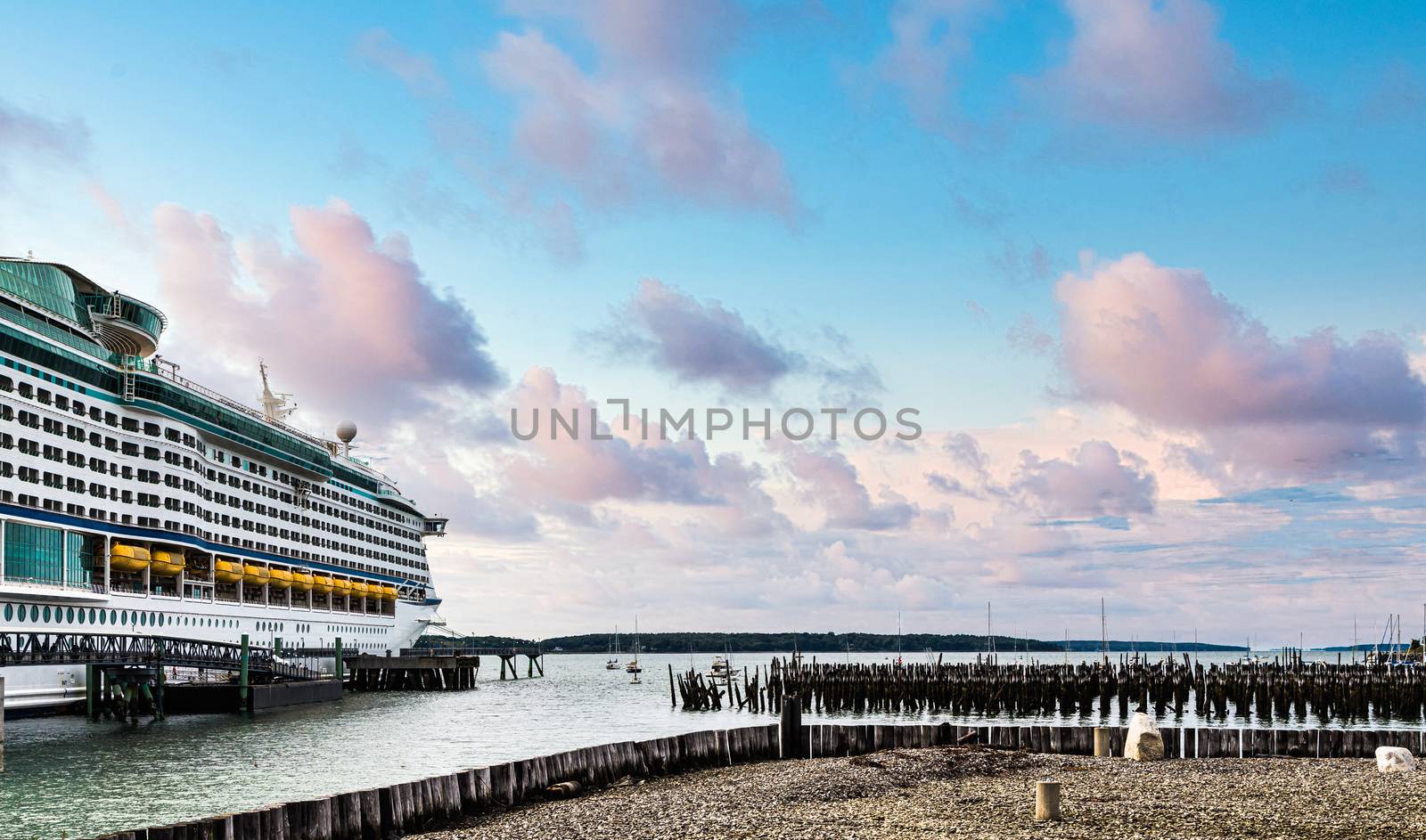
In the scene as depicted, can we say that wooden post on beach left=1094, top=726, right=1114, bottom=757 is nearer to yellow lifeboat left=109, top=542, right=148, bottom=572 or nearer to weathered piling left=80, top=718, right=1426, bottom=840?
weathered piling left=80, top=718, right=1426, bottom=840

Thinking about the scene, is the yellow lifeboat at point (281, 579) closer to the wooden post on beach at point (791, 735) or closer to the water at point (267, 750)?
the water at point (267, 750)

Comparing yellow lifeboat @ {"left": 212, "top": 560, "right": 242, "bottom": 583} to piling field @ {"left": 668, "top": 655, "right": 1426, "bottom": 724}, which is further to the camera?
yellow lifeboat @ {"left": 212, "top": 560, "right": 242, "bottom": 583}

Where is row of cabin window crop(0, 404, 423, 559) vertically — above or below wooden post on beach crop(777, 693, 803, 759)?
above

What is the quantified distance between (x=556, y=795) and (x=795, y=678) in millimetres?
48041

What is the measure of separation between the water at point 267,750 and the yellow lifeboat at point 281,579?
15772 millimetres

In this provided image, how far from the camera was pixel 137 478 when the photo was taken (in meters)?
80.2

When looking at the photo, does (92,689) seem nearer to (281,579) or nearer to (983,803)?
(281,579)

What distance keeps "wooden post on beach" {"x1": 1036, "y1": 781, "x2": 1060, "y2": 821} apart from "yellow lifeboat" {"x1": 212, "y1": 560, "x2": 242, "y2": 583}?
255 feet

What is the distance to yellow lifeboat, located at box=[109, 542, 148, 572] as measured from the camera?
243ft

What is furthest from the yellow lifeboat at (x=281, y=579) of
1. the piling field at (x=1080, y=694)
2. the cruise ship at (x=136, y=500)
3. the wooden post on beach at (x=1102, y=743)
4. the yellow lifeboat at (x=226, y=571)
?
the wooden post on beach at (x=1102, y=743)

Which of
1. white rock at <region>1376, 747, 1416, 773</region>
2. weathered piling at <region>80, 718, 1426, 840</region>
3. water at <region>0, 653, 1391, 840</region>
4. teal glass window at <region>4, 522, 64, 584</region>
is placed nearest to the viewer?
weathered piling at <region>80, 718, 1426, 840</region>

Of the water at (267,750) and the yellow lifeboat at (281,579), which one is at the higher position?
the yellow lifeboat at (281,579)

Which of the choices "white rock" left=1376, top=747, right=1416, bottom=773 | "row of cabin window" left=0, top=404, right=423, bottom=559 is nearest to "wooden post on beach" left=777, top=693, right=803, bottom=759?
"white rock" left=1376, top=747, right=1416, bottom=773

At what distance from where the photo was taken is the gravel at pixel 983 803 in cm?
2083
